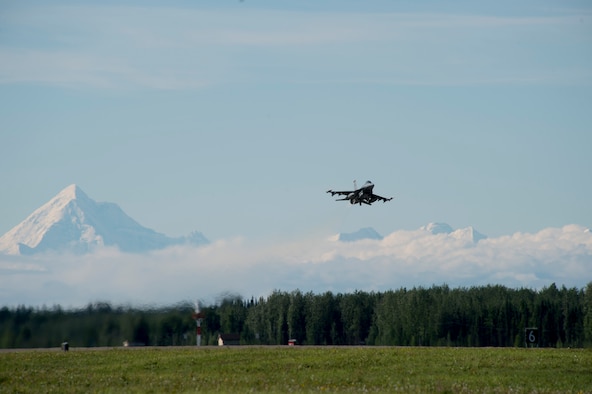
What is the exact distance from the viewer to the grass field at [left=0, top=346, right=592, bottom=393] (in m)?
68.4

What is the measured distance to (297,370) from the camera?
77750 millimetres

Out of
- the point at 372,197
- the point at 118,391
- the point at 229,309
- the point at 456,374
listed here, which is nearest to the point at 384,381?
the point at 456,374

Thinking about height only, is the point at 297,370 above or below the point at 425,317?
below

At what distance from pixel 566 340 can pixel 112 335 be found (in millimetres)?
79668

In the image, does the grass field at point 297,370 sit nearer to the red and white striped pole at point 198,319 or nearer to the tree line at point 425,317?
the red and white striped pole at point 198,319

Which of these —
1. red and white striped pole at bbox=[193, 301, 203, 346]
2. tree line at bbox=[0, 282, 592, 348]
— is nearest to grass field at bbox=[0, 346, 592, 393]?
red and white striped pole at bbox=[193, 301, 203, 346]

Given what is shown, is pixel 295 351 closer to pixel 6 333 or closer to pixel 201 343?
pixel 201 343

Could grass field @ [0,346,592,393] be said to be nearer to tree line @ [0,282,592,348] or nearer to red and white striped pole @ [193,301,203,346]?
red and white striped pole @ [193,301,203,346]

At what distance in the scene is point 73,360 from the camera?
86.1 m

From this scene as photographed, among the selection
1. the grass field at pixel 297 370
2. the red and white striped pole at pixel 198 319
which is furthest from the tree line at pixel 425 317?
the grass field at pixel 297 370

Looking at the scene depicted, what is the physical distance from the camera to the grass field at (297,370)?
6838 centimetres

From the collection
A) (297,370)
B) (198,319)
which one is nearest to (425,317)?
(198,319)

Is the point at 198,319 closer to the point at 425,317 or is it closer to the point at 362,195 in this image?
the point at 362,195

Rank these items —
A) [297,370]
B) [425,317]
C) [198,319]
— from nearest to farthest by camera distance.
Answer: [297,370], [198,319], [425,317]
